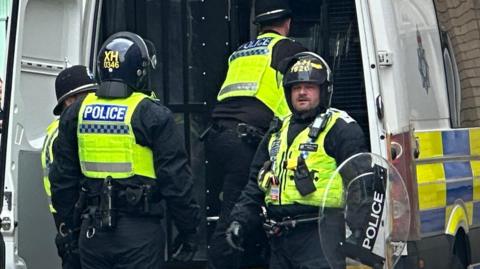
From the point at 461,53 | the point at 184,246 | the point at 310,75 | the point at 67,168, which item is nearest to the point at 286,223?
the point at 184,246

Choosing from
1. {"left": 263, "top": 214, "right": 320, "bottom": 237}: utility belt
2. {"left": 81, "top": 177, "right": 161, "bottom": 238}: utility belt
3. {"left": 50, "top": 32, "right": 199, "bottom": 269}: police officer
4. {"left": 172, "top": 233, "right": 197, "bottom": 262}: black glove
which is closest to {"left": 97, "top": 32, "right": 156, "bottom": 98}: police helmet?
{"left": 50, "top": 32, "right": 199, "bottom": 269}: police officer

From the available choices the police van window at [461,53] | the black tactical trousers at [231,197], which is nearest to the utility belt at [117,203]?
the black tactical trousers at [231,197]

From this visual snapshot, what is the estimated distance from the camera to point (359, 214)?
20.7ft

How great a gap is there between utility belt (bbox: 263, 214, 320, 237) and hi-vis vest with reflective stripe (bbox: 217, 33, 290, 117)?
32.2 inches

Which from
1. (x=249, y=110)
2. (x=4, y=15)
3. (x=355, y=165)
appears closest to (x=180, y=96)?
(x=249, y=110)

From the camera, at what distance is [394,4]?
717cm

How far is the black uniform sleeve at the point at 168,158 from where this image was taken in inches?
259

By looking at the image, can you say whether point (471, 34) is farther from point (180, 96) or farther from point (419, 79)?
point (180, 96)

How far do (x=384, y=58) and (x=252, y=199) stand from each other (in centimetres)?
101

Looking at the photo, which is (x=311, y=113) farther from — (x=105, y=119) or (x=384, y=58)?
(x=105, y=119)

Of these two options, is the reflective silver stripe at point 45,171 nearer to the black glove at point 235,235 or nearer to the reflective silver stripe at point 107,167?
the reflective silver stripe at point 107,167

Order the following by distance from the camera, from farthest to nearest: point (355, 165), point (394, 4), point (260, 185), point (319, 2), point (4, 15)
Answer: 1. point (4, 15)
2. point (319, 2)
3. point (394, 4)
4. point (260, 185)
5. point (355, 165)

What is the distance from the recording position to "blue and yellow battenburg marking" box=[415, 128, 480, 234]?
7.41m

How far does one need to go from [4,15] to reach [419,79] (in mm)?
2603
